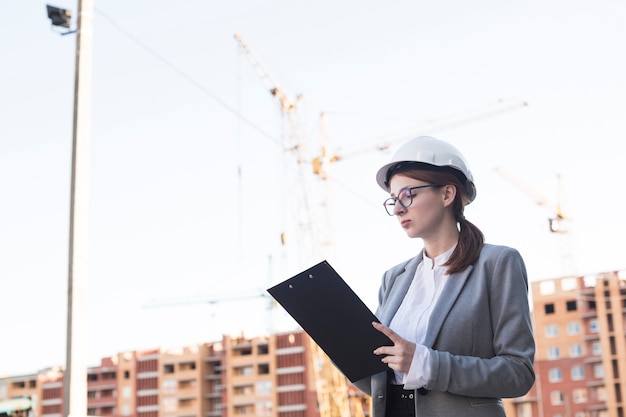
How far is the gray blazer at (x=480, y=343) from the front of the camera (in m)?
2.55

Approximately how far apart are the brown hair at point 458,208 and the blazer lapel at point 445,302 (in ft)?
0.07

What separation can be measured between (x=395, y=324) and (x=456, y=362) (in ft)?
1.19

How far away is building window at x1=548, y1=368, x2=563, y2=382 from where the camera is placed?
8894cm

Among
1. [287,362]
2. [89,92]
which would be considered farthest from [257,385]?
[89,92]

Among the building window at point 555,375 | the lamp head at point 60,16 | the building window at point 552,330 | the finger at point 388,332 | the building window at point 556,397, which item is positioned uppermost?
the building window at point 552,330

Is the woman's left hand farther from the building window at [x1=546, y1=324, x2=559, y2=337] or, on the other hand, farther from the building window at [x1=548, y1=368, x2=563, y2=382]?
the building window at [x1=546, y1=324, x2=559, y2=337]

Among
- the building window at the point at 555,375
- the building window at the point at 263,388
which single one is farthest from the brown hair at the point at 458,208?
the building window at the point at 263,388

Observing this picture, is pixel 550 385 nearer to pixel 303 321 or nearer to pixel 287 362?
pixel 287 362

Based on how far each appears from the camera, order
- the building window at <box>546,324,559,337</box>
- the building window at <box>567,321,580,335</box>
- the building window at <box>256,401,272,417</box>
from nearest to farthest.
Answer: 1. the building window at <box>567,321,580,335</box>
2. the building window at <box>546,324,559,337</box>
3. the building window at <box>256,401,272,417</box>

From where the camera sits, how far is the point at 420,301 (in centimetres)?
289

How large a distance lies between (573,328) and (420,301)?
9319 cm

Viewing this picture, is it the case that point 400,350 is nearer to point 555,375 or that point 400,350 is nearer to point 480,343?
point 480,343

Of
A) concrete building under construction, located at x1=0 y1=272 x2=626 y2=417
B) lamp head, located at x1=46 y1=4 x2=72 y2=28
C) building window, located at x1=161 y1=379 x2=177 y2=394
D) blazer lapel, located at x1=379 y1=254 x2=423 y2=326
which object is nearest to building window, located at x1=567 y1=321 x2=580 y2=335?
concrete building under construction, located at x1=0 y1=272 x2=626 y2=417

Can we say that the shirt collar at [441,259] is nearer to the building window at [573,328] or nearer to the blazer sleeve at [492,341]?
the blazer sleeve at [492,341]
